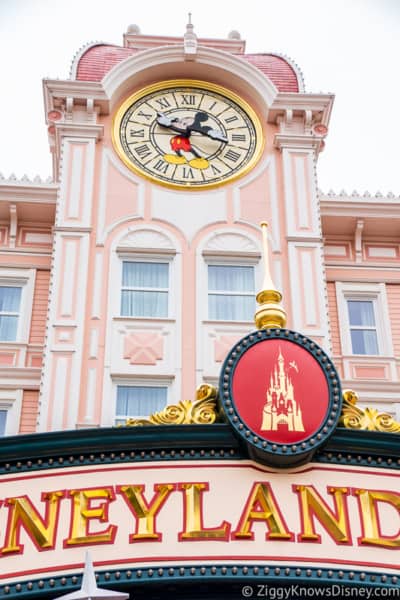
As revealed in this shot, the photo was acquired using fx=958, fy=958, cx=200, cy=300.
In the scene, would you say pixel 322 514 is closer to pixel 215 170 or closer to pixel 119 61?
pixel 215 170

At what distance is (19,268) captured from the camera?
2005 centimetres

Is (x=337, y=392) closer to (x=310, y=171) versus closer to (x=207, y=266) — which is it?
(x=207, y=266)

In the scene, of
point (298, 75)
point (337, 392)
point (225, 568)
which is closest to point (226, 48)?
point (298, 75)

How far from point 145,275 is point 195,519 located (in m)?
8.80

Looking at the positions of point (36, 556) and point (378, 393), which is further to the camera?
point (378, 393)

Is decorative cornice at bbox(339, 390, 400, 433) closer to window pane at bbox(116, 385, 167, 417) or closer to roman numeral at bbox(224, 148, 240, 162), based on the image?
window pane at bbox(116, 385, 167, 417)

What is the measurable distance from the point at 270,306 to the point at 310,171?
816 centimetres

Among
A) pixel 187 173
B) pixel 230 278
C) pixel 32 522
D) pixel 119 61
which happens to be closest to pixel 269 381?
pixel 32 522

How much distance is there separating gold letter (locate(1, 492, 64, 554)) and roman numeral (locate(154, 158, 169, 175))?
34.5 feet

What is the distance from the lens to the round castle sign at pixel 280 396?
461 inches

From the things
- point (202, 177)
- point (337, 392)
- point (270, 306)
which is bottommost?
point (337, 392)

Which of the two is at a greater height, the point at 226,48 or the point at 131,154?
the point at 226,48

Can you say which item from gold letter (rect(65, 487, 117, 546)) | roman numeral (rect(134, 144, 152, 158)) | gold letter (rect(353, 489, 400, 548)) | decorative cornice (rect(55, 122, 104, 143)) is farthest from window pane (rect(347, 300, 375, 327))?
gold letter (rect(65, 487, 117, 546))

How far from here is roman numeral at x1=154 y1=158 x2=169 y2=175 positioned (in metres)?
20.6
